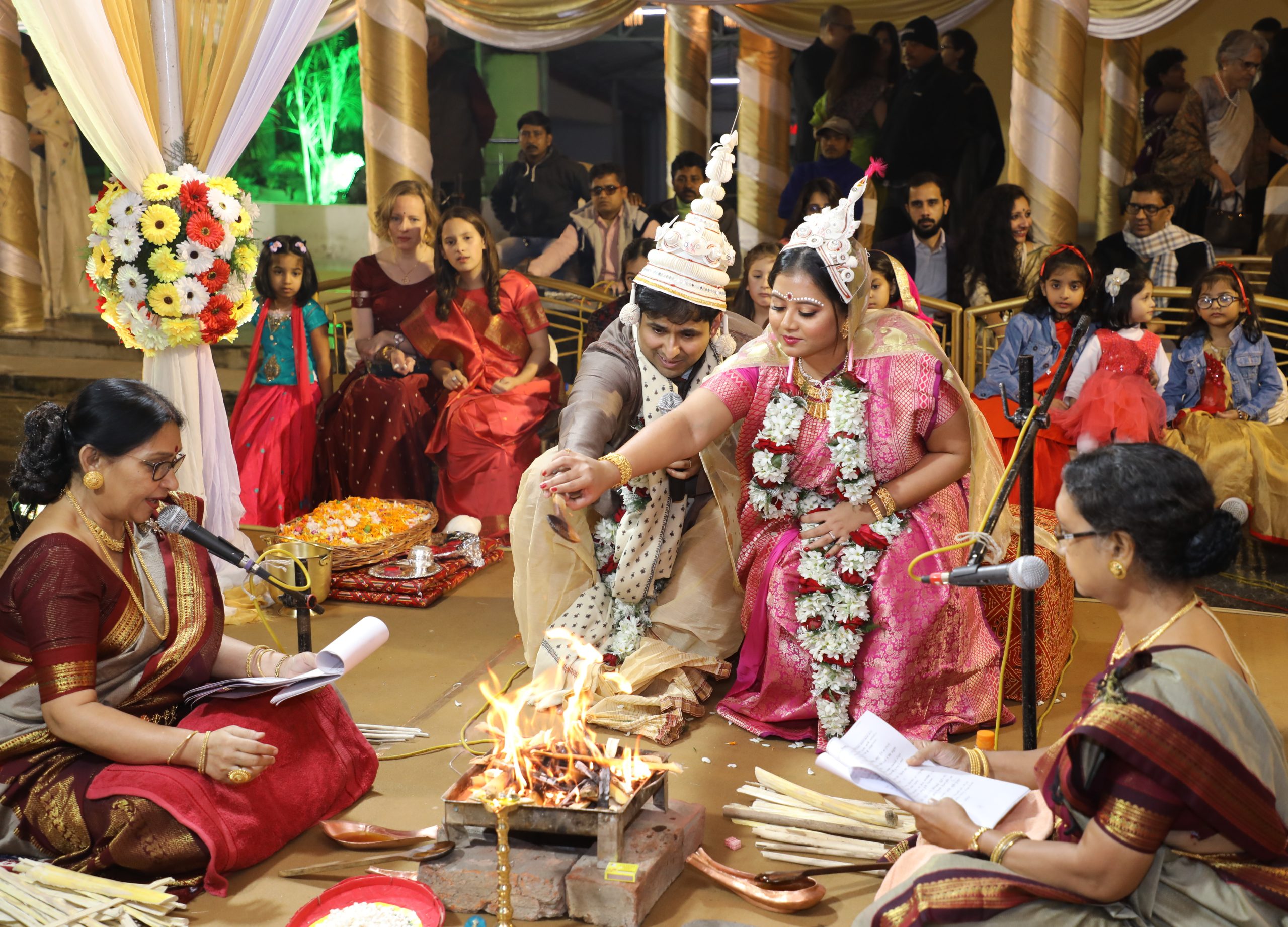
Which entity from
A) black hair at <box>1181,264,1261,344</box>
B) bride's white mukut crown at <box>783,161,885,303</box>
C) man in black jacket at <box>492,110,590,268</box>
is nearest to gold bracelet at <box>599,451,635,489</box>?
bride's white mukut crown at <box>783,161,885,303</box>

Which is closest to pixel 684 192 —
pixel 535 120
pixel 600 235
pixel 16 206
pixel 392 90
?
pixel 600 235

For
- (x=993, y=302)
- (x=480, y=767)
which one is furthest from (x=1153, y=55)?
(x=480, y=767)

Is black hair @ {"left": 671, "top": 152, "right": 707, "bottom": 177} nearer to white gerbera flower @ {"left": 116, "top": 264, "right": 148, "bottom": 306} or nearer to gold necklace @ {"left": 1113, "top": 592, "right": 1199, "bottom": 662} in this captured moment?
white gerbera flower @ {"left": 116, "top": 264, "right": 148, "bottom": 306}

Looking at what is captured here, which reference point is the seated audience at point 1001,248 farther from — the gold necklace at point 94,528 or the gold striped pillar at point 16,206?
the gold striped pillar at point 16,206

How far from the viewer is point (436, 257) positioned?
6.40 meters

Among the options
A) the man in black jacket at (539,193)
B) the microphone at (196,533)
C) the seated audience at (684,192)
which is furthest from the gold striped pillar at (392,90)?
the microphone at (196,533)

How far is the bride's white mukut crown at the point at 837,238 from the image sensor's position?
3.74 m

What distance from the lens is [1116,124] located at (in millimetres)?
12336

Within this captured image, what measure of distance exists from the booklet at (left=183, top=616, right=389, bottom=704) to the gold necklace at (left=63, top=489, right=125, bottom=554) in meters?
0.46

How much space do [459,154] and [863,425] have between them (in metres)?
8.80

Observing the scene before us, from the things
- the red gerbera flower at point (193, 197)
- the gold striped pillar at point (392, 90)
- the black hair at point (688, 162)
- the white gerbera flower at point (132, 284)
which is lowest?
the white gerbera flower at point (132, 284)

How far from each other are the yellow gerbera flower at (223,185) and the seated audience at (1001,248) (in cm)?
444

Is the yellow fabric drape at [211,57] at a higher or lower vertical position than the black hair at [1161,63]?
lower

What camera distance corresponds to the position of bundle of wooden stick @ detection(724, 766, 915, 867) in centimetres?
319
